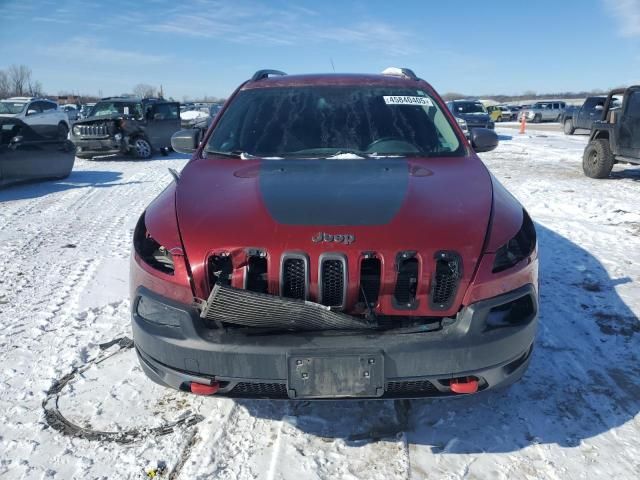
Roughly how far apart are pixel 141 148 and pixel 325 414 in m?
13.1

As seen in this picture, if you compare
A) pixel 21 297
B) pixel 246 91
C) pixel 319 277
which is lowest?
pixel 21 297

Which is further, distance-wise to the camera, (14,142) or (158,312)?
(14,142)

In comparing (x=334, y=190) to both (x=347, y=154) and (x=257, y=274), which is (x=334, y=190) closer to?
(x=257, y=274)

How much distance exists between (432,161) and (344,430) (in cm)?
162

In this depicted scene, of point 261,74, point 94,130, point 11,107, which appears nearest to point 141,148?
point 94,130

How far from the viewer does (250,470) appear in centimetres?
222

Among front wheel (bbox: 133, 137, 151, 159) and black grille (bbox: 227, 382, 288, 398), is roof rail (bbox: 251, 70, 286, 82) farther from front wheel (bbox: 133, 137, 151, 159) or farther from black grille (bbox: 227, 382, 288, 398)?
front wheel (bbox: 133, 137, 151, 159)

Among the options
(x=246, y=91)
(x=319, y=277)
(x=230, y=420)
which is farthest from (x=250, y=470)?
(x=246, y=91)

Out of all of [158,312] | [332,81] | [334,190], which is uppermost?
[332,81]

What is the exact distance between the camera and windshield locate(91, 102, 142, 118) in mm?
14406

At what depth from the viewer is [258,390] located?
211 centimetres

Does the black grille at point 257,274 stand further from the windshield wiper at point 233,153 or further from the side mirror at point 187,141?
the side mirror at point 187,141

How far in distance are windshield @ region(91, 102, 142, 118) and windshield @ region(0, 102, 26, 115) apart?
540 cm

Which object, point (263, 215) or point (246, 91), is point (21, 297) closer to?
point (246, 91)
